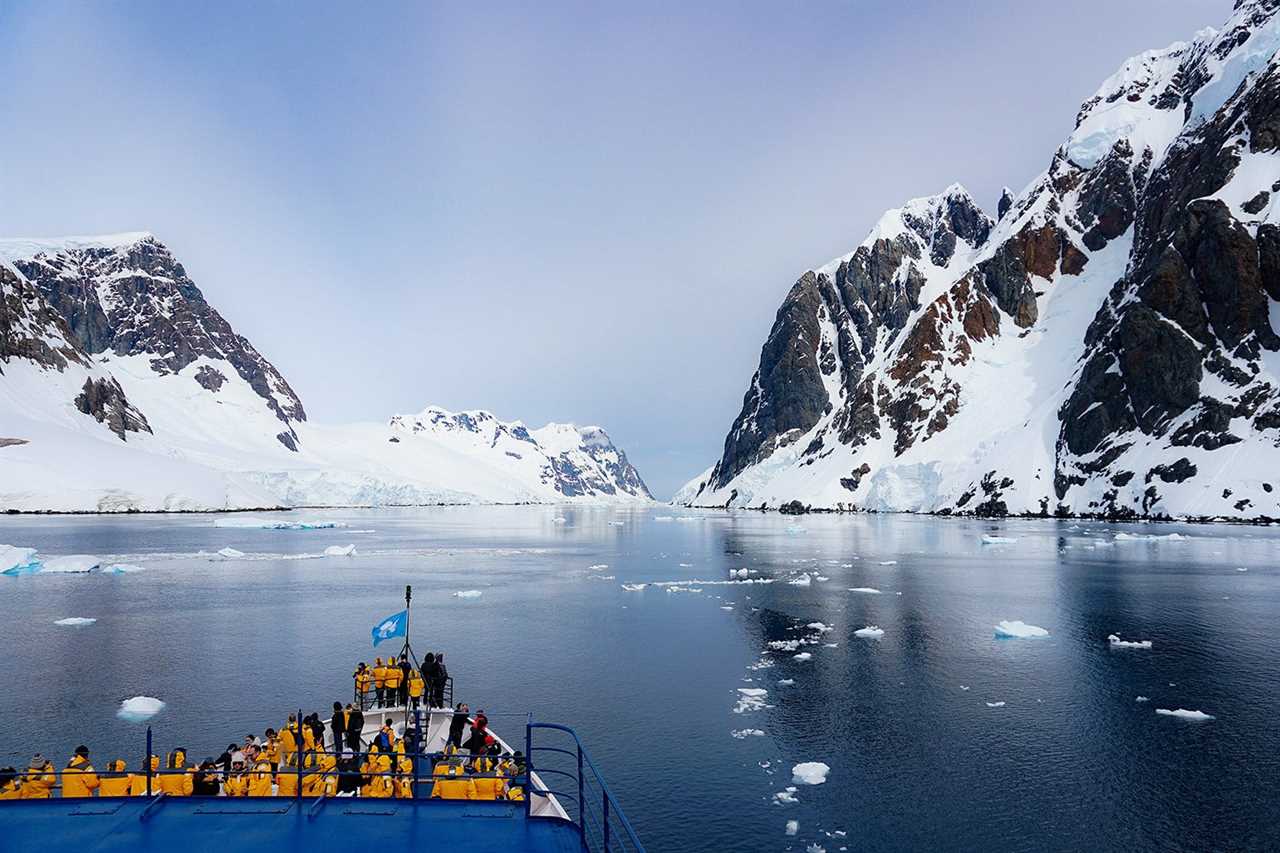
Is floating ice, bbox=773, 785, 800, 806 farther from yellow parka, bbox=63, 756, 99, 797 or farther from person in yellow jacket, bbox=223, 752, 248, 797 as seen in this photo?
yellow parka, bbox=63, 756, 99, 797

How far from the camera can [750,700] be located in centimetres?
3209

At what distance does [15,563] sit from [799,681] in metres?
72.6

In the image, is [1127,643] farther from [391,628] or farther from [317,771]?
[317,771]

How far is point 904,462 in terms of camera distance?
199875 mm

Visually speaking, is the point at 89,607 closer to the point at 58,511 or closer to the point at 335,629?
the point at 335,629

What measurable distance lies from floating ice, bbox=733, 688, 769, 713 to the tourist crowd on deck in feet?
37.6

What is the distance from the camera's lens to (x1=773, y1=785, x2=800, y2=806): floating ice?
2190 cm

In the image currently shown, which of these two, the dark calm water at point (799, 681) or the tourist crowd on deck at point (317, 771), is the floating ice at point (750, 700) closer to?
the dark calm water at point (799, 681)

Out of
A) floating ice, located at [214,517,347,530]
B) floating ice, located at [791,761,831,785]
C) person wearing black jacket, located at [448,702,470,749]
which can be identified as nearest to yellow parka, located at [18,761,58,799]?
person wearing black jacket, located at [448,702,470,749]

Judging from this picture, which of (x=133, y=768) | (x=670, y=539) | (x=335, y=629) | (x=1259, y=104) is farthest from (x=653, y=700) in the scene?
(x=1259, y=104)

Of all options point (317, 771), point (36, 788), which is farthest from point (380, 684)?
point (36, 788)

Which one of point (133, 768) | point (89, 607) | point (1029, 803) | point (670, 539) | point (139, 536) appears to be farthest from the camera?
point (670, 539)

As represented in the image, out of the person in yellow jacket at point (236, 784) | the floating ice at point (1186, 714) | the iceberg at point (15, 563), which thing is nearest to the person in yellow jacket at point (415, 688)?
the person in yellow jacket at point (236, 784)

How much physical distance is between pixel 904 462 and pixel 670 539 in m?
92.3
